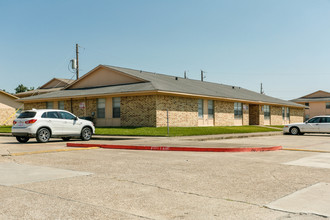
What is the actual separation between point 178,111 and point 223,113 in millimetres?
7852

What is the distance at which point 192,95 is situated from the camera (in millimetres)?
29438

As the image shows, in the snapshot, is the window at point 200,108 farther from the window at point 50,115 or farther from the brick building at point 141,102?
the window at point 50,115

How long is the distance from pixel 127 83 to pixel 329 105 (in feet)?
167

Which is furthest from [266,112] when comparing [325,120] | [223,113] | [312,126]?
[325,120]

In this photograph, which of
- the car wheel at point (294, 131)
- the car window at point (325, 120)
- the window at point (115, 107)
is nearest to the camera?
the car window at point (325, 120)

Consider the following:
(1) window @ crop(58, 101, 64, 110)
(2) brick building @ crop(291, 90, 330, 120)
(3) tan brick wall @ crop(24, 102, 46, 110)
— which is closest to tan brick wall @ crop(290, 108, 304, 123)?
(2) brick building @ crop(291, 90, 330, 120)

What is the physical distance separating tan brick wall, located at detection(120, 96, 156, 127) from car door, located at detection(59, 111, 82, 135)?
8828mm

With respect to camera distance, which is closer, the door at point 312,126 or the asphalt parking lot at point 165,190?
the asphalt parking lot at point 165,190

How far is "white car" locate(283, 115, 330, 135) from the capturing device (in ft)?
82.9

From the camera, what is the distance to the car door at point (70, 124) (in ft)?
60.2

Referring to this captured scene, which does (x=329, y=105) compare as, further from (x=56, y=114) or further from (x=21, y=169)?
(x=21, y=169)

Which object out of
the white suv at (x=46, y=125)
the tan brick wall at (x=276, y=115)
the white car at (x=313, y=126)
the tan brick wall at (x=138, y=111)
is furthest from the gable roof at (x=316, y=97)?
the white suv at (x=46, y=125)

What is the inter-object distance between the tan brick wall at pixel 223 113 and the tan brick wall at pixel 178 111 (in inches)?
146

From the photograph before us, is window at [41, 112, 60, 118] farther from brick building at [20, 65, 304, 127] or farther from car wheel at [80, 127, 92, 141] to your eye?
brick building at [20, 65, 304, 127]
